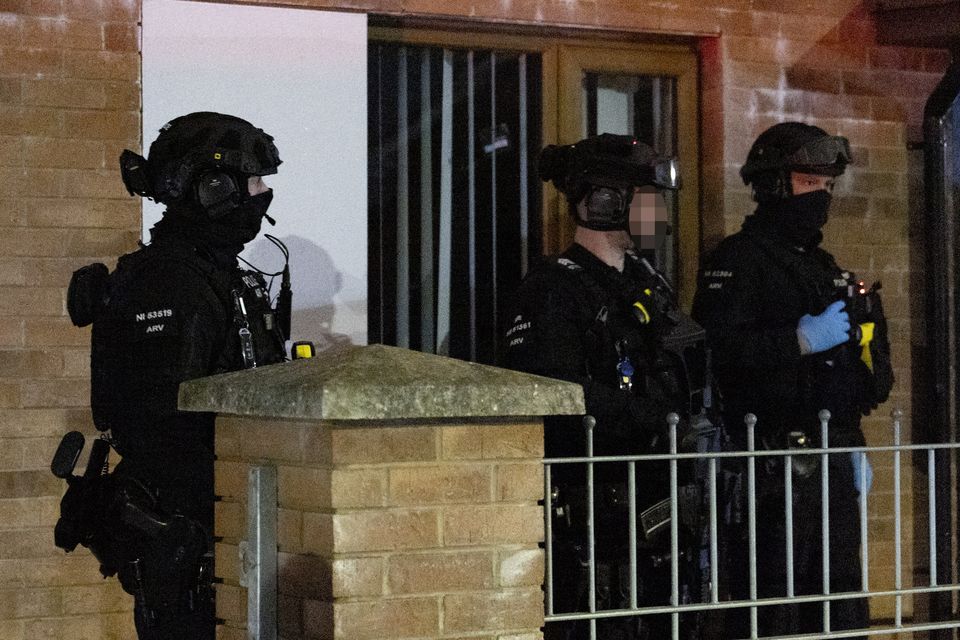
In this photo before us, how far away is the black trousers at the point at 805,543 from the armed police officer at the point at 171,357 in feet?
6.19

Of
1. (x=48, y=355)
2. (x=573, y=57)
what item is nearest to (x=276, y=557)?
(x=48, y=355)

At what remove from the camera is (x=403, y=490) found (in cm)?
338

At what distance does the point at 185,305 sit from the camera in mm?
4242

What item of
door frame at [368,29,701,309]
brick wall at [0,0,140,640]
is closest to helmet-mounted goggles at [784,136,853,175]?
door frame at [368,29,701,309]

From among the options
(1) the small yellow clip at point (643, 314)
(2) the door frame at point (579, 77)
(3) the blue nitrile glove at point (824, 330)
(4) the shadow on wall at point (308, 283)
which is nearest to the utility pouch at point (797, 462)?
(3) the blue nitrile glove at point (824, 330)

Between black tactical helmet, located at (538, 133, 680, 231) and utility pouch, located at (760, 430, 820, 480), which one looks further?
utility pouch, located at (760, 430, 820, 480)

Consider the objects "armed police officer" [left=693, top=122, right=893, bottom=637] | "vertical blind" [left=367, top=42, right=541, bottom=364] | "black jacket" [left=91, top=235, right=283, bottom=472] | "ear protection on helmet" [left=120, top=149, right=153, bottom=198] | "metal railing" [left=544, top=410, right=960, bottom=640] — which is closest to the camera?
"metal railing" [left=544, top=410, right=960, bottom=640]

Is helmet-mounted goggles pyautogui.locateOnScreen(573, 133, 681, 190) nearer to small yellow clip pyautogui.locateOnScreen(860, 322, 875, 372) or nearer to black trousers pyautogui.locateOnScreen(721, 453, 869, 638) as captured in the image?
small yellow clip pyautogui.locateOnScreen(860, 322, 875, 372)

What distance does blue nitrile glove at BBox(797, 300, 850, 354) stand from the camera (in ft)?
18.0

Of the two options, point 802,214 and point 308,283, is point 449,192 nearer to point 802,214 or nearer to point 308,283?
point 308,283

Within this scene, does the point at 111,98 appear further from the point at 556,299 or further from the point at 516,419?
the point at 516,419

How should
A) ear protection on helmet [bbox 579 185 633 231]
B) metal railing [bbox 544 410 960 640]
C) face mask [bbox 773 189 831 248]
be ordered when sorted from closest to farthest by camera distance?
metal railing [bbox 544 410 960 640] < ear protection on helmet [bbox 579 185 633 231] < face mask [bbox 773 189 831 248]

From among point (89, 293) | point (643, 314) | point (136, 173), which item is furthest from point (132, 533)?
point (643, 314)

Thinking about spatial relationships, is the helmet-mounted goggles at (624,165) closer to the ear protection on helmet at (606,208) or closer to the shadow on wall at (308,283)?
the ear protection on helmet at (606,208)
